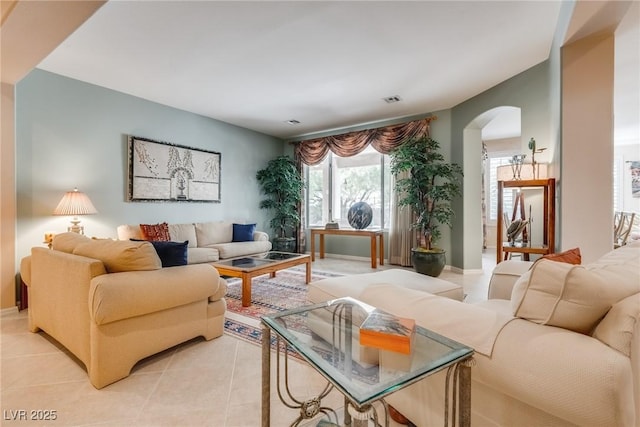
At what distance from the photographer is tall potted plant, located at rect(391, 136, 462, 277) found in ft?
13.5

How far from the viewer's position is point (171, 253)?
1980 mm

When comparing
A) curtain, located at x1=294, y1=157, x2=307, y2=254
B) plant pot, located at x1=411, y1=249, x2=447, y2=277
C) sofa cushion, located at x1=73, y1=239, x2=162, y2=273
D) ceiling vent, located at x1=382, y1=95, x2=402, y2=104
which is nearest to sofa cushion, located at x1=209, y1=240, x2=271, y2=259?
curtain, located at x1=294, y1=157, x2=307, y2=254

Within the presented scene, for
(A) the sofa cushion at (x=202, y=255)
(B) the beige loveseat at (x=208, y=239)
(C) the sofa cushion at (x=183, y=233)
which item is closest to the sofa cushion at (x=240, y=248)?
(B) the beige loveseat at (x=208, y=239)

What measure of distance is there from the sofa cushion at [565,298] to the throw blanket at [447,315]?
0.09 metres

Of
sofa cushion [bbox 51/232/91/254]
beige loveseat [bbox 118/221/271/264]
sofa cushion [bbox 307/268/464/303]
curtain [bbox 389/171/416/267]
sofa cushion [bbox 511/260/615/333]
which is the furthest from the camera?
curtain [bbox 389/171/416/267]

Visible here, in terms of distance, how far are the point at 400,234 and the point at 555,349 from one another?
4.27 meters

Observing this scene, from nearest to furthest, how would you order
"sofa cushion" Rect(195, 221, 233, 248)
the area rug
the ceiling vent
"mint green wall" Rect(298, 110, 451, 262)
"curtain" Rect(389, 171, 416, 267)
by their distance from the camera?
the area rug < the ceiling vent < "sofa cushion" Rect(195, 221, 233, 248) < "mint green wall" Rect(298, 110, 451, 262) < "curtain" Rect(389, 171, 416, 267)

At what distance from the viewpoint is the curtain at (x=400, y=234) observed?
16.0ft

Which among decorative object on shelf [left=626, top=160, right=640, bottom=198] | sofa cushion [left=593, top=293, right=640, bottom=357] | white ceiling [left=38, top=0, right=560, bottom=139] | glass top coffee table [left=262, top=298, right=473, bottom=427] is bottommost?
glass top coffee table [left=262, top=298, right=473, bottom=427]

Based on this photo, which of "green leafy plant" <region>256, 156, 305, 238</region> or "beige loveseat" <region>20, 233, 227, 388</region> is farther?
"green leafy plant" <region>256, 156, 305, 238</region>

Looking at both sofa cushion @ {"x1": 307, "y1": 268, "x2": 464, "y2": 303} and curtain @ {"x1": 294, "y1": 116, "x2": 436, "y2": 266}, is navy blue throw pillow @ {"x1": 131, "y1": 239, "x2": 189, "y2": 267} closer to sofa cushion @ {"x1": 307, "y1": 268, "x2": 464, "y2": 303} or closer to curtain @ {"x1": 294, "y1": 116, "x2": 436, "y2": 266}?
sofa cushion @ {"x1": 307, "y1": 268, "x2": 464, "y2": 303}

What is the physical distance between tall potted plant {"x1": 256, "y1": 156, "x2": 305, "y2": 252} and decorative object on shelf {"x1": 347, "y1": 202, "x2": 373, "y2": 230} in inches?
50.0

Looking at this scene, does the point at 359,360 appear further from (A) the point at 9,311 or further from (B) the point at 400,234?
(B) the point at 400,234

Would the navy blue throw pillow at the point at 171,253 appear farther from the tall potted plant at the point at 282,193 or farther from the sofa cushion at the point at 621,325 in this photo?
the tall potted plant at the point at 282,193
